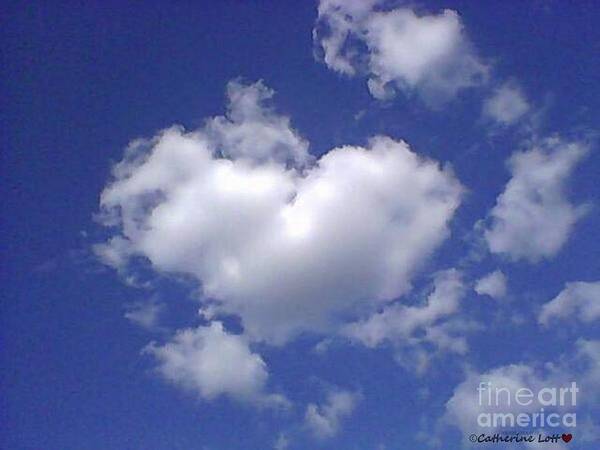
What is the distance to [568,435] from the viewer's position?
67438mm

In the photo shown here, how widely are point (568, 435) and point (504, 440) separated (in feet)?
39.1

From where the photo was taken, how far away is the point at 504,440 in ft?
219
